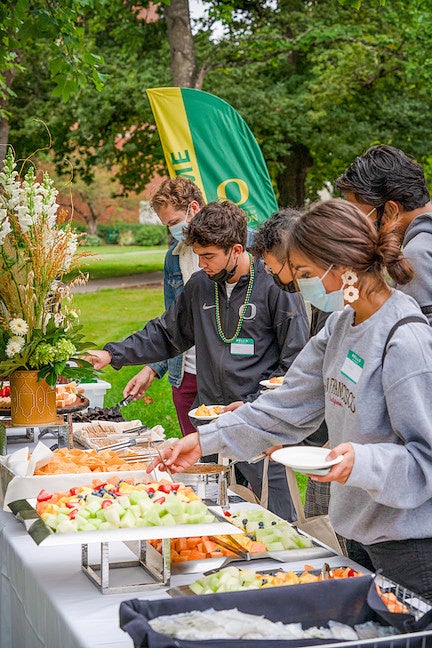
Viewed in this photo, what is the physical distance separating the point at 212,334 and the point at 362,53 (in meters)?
11.3

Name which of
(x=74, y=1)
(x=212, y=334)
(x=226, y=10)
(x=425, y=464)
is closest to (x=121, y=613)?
(x=425, y=464)

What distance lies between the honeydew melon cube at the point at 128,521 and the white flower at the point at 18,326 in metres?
1.50

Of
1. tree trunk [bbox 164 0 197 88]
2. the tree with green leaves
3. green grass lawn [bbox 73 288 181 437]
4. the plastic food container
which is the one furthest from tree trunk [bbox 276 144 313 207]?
the plastic food container

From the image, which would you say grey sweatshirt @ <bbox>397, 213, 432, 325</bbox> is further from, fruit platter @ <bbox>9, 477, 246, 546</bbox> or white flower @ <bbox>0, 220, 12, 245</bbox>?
white flower @ <bbox>0, 220, 12, 245</bbox>

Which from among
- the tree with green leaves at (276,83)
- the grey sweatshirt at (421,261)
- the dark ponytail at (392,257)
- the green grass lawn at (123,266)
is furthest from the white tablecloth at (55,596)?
the green grass lawn at (123,266)

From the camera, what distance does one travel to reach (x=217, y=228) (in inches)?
145

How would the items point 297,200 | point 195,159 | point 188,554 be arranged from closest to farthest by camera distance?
1. point 188,554
2. point 195,159
3. point 297,200

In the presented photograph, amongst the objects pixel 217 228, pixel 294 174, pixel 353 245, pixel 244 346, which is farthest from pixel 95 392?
pixel 294 174

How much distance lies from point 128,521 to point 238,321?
1516 mm

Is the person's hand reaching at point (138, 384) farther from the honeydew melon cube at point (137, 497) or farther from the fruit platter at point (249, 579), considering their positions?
the fruit platter at point (249, 579)

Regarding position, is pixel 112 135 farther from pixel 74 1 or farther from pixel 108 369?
pixel 74 1

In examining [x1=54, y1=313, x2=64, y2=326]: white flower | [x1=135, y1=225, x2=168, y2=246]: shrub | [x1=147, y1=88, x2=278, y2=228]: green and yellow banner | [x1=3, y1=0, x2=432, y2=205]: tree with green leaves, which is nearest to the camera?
[x1=54, y1=313, x2=64, y2=326]: white flower

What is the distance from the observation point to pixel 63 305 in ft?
13.0

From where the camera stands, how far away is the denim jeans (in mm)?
2215
